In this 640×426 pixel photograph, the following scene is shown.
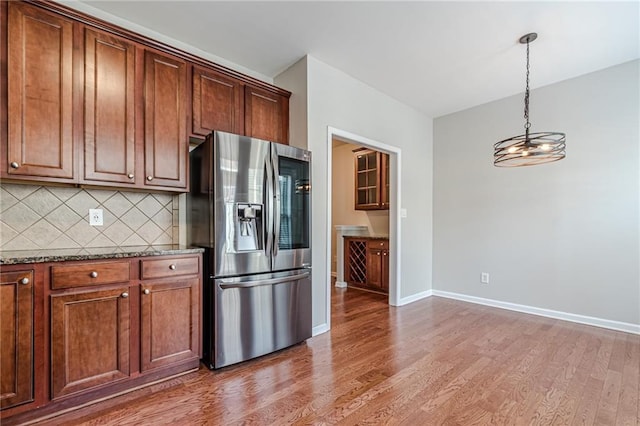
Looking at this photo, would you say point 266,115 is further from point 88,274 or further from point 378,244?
point 378,244

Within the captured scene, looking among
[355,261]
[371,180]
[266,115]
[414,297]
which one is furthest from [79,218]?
[371,180]

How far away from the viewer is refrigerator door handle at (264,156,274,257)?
2482 mm

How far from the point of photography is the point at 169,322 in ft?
6.89

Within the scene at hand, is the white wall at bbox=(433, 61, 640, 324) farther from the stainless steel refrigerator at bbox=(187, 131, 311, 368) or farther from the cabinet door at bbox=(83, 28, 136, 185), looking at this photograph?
the cabinet door at bbox=(83, 28, 136, 185)

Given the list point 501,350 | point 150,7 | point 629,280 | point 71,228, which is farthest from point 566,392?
point 150,7

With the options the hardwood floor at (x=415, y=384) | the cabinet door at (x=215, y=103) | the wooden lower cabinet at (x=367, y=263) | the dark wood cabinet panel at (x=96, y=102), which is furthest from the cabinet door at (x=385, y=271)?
the dark wood cabinet panel at (x=96, y=102)

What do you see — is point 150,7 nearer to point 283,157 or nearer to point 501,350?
point 283,157

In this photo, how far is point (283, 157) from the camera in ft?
8.56

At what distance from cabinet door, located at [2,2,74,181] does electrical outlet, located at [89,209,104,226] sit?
16.2 inches

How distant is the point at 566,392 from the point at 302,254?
2109 millimetres

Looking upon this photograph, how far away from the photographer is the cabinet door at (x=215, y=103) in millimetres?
2520

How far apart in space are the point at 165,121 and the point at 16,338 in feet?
5.27

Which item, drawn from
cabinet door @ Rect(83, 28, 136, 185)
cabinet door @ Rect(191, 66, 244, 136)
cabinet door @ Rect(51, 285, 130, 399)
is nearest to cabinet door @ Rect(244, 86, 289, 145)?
cabinet door @ Rect(191, 66, 244, 136)

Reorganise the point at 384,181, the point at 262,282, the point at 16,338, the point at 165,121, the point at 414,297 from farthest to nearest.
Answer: the point at 384,181
the point at 414,297
the point at 262,282
the point at 165,121
the point at 16,338
